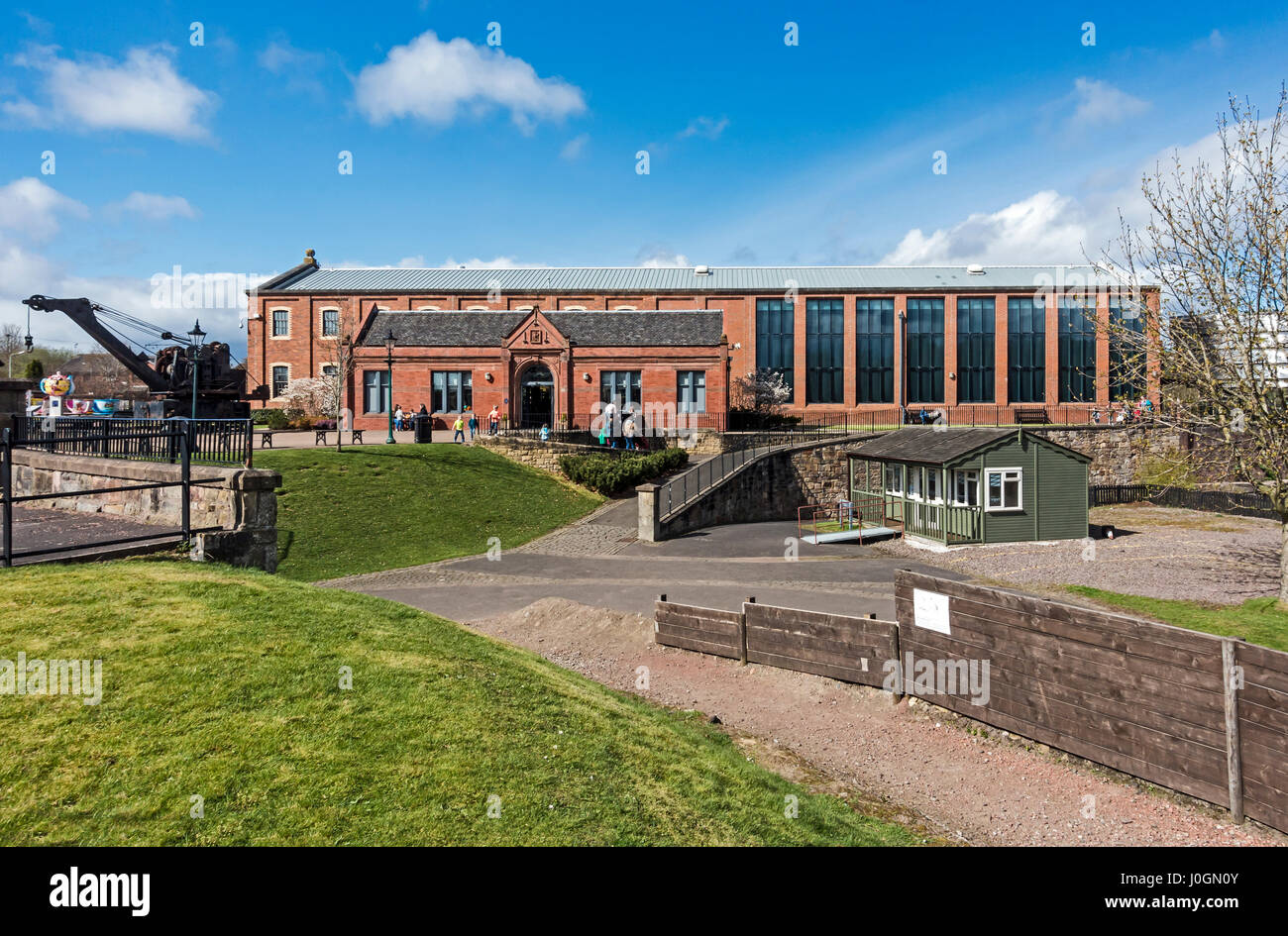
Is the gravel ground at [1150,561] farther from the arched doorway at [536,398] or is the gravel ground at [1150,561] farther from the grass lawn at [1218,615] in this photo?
the arched doorway at [536,398]

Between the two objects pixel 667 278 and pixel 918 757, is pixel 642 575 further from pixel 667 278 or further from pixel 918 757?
pixel 667 278

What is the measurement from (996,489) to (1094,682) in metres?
18.5

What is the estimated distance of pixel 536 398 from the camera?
43.4 metres

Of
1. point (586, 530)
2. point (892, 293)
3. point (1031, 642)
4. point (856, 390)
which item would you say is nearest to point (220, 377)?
point (586, 530)

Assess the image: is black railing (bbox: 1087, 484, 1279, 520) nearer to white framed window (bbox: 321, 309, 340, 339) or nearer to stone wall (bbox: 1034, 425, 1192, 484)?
stone wall (bbox: 1034, 425, 1192, 484)

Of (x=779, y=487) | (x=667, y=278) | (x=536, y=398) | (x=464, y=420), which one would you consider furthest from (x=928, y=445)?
(x=667, y=278)

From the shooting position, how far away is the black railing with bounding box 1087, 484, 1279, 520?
110ft

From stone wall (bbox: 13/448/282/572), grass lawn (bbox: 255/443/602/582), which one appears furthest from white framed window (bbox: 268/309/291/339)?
stone wall (bbox: 13/448/282/572)

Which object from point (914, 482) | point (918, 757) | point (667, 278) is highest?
point (667, 278)

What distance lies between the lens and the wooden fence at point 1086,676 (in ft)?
22.3

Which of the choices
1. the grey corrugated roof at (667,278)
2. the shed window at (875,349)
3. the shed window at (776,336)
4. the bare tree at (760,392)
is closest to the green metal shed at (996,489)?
the bare tree at (760,392)

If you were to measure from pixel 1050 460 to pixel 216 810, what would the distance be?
27651mm

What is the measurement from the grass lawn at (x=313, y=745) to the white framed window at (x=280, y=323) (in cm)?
5384
